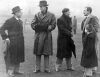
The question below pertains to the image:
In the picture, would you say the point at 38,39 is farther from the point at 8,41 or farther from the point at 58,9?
the point at 58,9

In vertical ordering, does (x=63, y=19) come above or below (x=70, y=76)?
above

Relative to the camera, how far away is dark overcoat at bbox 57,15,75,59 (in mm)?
8688

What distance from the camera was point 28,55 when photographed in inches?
471

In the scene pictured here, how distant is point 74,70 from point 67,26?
4.79 feet

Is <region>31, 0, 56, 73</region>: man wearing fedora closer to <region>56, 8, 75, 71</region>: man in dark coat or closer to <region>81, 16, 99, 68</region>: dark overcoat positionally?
<region>56, 8, 75, 71</region>: man in dark coat

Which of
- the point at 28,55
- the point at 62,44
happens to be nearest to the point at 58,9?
the point at 28,55

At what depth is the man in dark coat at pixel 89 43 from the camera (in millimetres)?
8109

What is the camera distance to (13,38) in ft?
26.8

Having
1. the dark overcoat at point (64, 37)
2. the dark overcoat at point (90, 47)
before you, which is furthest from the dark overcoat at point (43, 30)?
the dark overcoat at point (90, 47)

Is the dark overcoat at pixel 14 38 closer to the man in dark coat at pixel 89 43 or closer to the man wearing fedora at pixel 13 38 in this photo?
the man wearing fedora at pixel 13 38

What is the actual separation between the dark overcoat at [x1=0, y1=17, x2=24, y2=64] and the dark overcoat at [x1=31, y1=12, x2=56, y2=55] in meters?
0.51

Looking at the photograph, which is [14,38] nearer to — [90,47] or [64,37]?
[64,37]

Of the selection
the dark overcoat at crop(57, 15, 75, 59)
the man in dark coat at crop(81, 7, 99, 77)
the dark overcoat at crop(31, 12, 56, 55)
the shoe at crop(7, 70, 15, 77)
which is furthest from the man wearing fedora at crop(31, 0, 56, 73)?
the man in dark coat at crop(81, 7, 99, 77)

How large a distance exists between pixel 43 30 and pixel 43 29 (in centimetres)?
4
